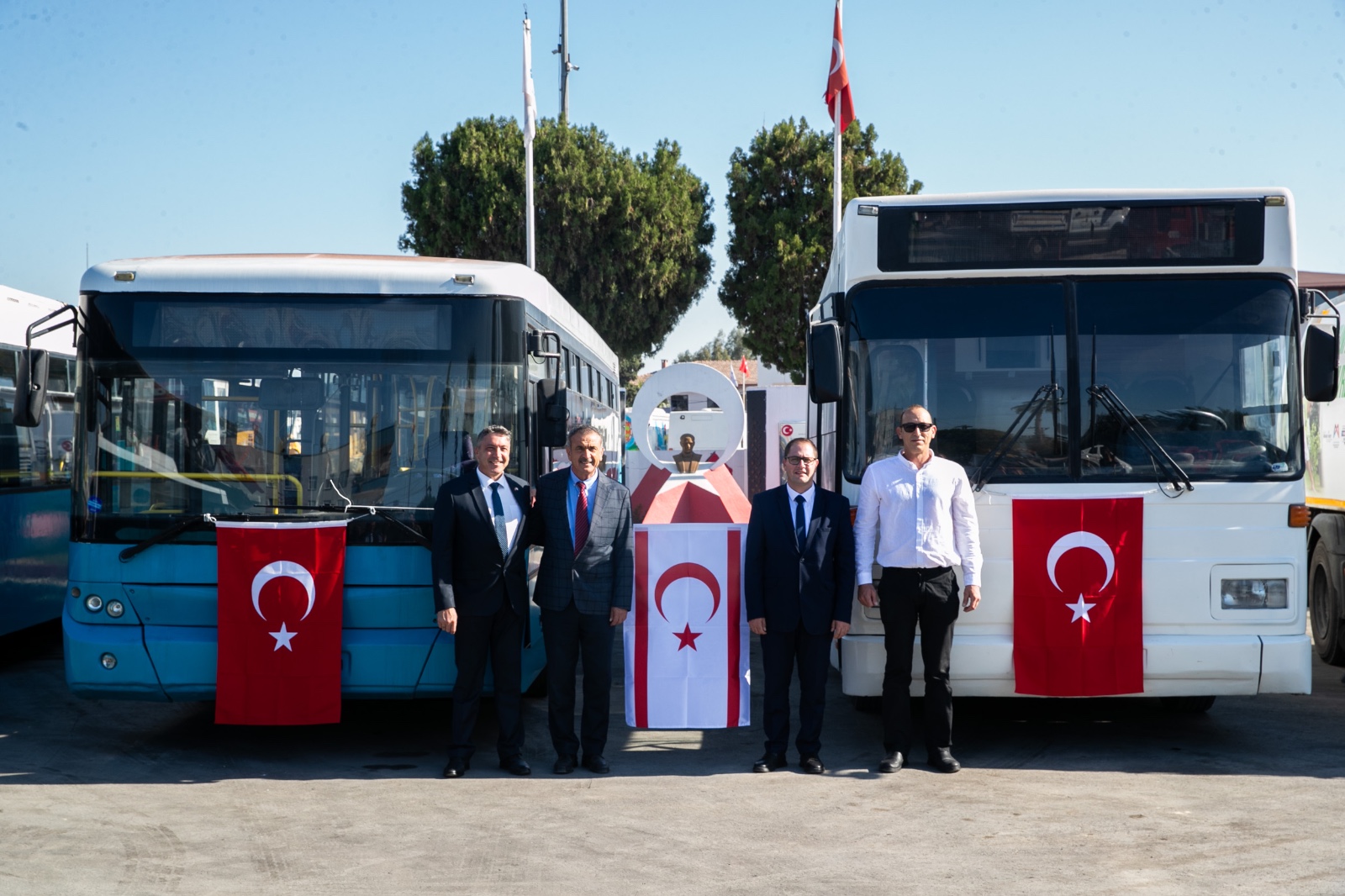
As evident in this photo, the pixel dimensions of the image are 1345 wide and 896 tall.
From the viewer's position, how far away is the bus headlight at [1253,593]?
282 inches

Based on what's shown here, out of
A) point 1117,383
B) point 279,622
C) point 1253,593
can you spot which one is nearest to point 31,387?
point 279,622

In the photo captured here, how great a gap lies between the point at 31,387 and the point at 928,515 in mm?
→ 4963

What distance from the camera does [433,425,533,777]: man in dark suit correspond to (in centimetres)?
704

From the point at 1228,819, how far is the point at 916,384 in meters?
2.68

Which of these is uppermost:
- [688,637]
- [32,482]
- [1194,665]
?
[32,482]

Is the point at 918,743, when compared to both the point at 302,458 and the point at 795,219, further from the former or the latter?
the point at 795,219

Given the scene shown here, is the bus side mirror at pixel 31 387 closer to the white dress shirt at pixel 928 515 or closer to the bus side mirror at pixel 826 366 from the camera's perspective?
the bus side mirror at pixel 826 366

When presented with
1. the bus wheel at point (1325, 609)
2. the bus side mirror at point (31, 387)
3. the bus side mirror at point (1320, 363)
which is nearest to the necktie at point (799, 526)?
the bus side mirror at point (1320, 363)

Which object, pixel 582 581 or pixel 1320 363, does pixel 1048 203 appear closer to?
pixel 1320 363

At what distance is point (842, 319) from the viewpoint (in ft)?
24.5

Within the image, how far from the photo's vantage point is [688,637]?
7.59m

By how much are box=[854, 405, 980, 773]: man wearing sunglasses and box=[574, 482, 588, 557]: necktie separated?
4.91ft

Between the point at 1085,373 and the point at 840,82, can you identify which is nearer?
the point at 1085,373

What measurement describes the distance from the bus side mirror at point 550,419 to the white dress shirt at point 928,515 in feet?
6.43
